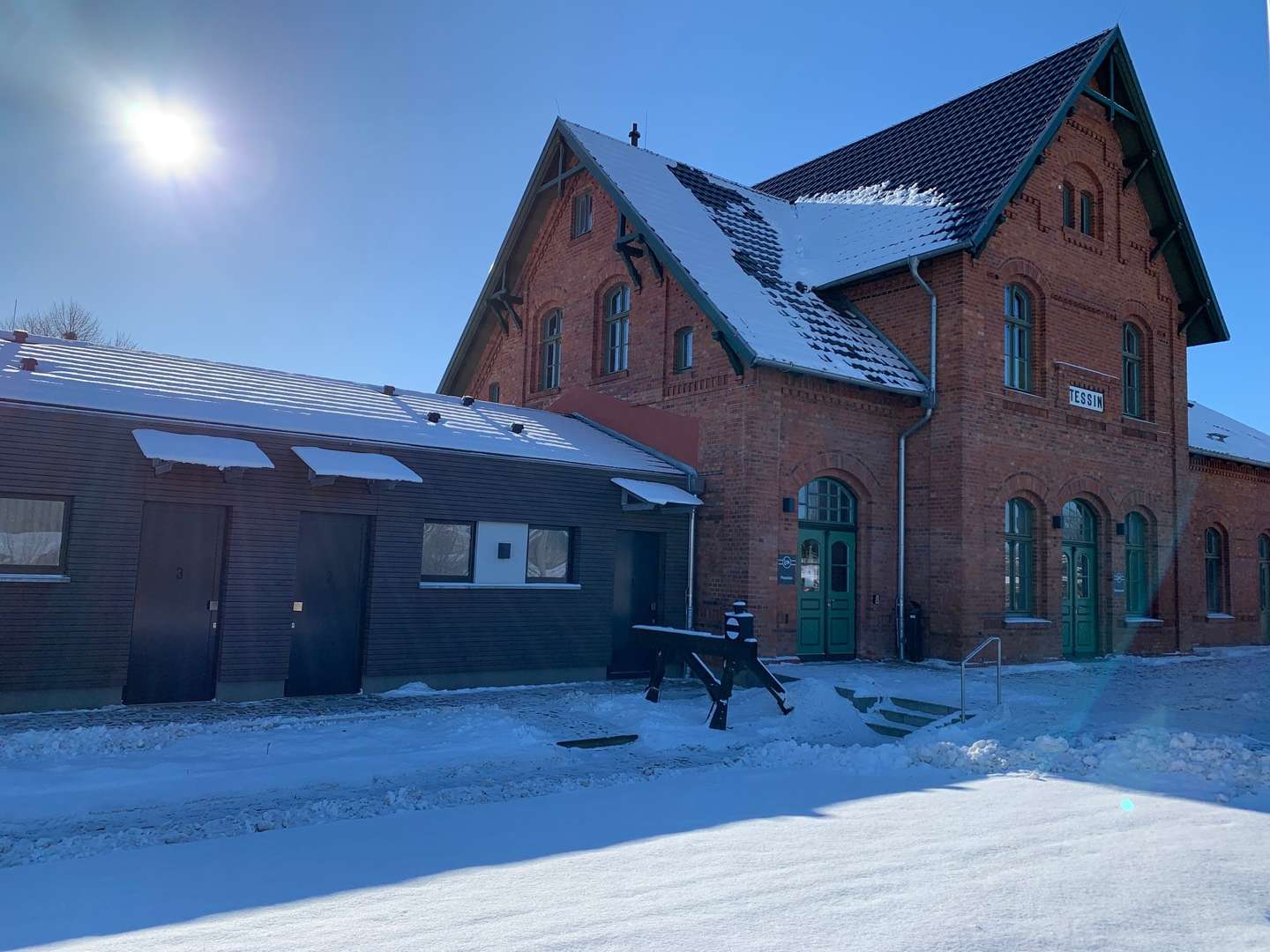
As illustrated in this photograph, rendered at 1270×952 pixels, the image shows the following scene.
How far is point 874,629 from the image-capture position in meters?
16.4

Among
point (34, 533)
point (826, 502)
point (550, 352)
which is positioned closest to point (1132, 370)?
point (826, 502)

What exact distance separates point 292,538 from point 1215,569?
2159cm

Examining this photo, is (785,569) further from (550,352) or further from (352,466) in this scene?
(550,352)

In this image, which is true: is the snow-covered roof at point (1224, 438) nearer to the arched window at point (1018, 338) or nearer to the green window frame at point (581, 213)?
the arched window at point (1018, 338)

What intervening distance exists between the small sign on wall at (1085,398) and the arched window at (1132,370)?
1.49 meters

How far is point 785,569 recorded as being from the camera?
15.2m

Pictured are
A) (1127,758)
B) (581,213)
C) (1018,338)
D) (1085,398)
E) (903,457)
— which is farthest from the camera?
(581,213)

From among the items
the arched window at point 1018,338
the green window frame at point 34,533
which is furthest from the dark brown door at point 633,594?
the arched window at point 1018,338

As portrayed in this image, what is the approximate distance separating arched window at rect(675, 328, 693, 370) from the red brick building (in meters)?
0.04

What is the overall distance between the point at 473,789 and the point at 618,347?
1217 centimetres

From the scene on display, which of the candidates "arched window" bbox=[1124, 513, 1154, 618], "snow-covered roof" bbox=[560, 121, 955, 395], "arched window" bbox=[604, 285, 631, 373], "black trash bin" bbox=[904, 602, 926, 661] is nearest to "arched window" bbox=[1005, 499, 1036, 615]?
"black trash bin" bbox=[904, 602, 926, 661]

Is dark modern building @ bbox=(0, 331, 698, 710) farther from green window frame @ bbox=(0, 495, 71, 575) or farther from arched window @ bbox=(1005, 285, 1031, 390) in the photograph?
arched window @ bbox=(1005, 285, 1031, 390)

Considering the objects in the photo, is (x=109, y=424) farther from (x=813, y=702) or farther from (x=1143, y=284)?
(x=1143, y=284)

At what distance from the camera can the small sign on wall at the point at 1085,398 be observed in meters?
18.3
